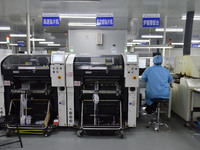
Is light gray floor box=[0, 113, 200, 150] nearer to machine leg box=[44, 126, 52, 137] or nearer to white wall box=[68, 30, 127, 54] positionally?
machine leg box=[44, 126, 52, 137]

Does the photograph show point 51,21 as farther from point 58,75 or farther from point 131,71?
point 131,71

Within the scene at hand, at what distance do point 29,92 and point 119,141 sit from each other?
81.3 inches

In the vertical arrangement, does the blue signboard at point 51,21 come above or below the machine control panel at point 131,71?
above

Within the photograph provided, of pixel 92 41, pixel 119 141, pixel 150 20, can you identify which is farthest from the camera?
pixel 92 41

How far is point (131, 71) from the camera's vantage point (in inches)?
117

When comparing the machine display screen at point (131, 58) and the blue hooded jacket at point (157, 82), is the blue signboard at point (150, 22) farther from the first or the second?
the machine display screen at point (131, 58)

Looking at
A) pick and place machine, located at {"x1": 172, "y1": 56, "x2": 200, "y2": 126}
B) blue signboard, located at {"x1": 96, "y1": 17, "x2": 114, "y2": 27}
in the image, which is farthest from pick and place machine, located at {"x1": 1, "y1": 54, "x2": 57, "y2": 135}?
pick and place machine, located at {"x1": 172, "y1": 56, "x2": 200, "y2": 126}

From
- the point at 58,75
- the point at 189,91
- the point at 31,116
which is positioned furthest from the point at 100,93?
the point at 189,91

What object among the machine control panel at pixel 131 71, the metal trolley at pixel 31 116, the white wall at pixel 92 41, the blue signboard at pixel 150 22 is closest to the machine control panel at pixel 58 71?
the metal trolley at pixel 31 116

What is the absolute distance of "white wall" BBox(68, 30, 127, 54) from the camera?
309 inches

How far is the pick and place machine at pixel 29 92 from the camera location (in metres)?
3.03

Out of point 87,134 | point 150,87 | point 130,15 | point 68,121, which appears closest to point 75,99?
point 68,121

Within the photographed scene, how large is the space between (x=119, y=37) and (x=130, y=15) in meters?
2.15

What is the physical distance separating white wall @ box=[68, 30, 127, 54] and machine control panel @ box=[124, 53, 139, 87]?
16.5 feet
